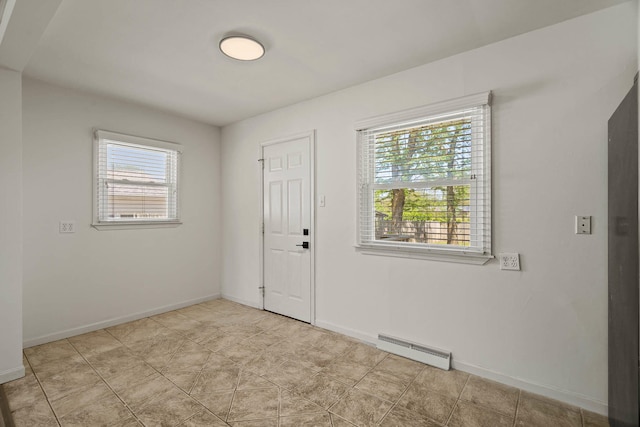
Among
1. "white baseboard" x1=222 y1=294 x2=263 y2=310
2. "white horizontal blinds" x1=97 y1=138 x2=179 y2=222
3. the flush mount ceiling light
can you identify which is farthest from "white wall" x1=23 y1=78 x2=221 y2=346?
the flush mount ceiling light

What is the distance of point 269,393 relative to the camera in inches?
85.5

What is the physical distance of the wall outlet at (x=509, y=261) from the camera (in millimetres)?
2248

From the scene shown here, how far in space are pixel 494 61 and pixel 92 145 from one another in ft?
13.0

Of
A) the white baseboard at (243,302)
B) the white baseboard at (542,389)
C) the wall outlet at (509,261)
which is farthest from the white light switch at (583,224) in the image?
the white baseboard at (243,302)

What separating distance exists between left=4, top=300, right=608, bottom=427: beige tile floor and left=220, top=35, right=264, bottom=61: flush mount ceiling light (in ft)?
8.34

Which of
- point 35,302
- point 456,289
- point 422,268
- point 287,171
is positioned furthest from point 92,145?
point 456,289

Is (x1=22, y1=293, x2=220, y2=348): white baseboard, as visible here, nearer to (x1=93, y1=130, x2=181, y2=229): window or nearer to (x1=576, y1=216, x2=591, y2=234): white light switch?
(x1=93, y1=130, x2=181, y2=229): window

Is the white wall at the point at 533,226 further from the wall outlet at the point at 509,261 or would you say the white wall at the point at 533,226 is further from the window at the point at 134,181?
the window at the point at 134,181

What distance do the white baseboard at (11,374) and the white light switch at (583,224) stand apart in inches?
166

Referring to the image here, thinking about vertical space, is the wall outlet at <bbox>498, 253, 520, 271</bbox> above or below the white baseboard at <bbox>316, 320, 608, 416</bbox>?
above

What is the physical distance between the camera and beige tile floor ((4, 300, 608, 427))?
191cm

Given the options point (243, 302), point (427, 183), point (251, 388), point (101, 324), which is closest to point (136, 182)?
point (101, 324)

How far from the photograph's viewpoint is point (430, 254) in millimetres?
2629

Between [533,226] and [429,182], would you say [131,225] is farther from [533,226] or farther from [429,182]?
[533,226]
